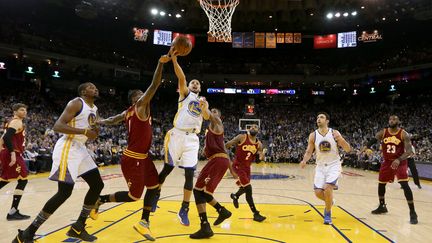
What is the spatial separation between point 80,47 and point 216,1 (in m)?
18.7

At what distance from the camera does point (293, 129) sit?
33875 millimetres

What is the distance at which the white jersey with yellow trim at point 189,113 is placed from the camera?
19.9 feet

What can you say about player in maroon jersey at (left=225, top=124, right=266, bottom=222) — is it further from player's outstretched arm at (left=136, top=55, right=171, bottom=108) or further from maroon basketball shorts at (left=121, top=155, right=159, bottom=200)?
player's outstretched arm at (left=136, top=55, right=171, bottom=108)

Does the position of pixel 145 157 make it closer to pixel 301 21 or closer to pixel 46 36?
pixel 46 36

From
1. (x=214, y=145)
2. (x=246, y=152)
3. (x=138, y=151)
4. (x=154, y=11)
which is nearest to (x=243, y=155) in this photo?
(x=246, y=152)

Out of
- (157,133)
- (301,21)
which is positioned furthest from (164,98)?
(301,21)

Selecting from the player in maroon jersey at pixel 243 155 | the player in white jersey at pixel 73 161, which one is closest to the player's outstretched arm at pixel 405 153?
the player in maroon jersey at pixel 243 155

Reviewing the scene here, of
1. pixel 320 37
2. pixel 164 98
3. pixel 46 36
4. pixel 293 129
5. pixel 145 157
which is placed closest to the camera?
pixel 145 157

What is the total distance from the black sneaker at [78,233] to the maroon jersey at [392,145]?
6.23 m

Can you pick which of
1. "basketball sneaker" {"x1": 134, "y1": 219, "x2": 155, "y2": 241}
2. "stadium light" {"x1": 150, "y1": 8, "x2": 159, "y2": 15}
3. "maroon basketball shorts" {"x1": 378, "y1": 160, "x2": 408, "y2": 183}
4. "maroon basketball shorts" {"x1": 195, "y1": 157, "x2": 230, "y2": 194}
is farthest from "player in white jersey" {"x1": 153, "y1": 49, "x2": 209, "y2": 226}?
"stadium light" {"x1": 150, "y1": 8, "x2": 159, "y2": 15}

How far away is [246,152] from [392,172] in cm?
322

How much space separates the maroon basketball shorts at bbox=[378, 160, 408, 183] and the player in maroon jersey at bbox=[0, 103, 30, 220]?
7273 mm

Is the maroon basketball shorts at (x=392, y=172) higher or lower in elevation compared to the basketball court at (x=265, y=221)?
higher

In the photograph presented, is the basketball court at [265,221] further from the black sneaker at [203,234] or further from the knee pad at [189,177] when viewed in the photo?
the knee pad at [189,177]
